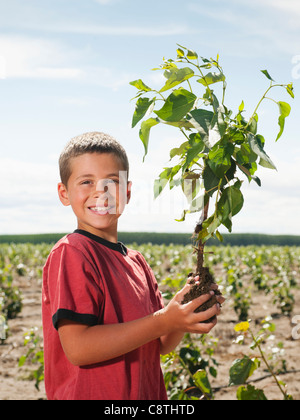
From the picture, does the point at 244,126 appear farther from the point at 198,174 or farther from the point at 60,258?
the point at 60,258

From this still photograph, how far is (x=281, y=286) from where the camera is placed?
7848 millimetres

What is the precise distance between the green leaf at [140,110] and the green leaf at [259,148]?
0.29 m

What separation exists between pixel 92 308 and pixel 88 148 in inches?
20.0

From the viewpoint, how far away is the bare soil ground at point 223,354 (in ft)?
15.0

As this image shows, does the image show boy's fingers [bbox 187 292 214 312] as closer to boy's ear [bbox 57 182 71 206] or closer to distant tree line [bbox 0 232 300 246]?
boy's ear [bbox 57 182 71 206]

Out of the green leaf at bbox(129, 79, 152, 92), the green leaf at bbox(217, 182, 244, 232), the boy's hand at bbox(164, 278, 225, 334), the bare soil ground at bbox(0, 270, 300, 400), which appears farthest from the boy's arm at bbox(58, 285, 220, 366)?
the bare soil ground at bbox(0, 270, 300, 400)

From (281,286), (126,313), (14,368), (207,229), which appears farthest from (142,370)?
(281,286)

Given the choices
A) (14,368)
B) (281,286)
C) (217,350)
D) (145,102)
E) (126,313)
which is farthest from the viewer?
(281,286)

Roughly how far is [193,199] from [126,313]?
40cm

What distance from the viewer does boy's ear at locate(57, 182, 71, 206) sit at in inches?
62.9

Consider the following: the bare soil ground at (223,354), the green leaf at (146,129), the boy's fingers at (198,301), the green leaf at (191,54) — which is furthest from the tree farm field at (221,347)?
the green leaf at (191,54)

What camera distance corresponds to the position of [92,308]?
1.33 meters

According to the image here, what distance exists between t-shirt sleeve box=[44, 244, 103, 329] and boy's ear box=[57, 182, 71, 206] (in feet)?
0.76

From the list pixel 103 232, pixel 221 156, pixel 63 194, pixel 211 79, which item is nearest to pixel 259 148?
pixel 221 156
